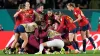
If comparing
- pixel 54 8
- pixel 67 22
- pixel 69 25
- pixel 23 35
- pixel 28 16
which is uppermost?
pixel 28 16

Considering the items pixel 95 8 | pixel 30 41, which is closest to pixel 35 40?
pixel 30 41

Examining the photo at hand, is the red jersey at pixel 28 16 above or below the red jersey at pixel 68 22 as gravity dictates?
above

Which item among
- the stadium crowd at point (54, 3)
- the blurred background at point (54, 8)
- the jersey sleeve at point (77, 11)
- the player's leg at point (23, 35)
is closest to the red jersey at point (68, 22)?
the jersey sleeve at point (77, 11)

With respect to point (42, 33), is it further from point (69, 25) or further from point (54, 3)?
point (54, 3)

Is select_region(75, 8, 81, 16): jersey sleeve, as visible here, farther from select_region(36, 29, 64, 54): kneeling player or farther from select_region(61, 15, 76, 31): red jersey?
select_region(36, 29, 64, 54): kneeling player

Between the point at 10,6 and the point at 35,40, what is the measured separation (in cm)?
899

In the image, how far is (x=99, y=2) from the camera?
3000 centimetres

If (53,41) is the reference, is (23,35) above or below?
above

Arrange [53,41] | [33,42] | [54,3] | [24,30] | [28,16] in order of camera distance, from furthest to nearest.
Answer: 1. [54,3]
2. [28,16]
3. [33,42]
4. [24,30]
5. [53,41]

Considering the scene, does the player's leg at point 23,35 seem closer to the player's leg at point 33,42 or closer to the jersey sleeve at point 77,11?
the player's leg at point 33,42

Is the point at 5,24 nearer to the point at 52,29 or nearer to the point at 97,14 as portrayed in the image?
the point at 97,14

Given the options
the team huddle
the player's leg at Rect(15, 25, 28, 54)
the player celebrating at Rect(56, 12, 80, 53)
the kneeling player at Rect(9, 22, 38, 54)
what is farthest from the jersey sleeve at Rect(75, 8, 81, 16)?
the player's leg at Rect(15, 25, 28, 54)

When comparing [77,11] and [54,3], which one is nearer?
[77,11]

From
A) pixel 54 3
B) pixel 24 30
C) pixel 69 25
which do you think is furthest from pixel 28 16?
pixel 54 3
